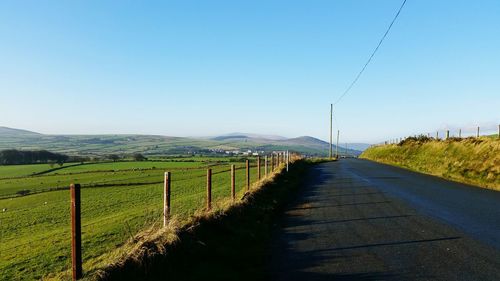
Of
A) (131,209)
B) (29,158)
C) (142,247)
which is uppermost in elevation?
(142,247)

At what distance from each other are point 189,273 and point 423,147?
35.9m

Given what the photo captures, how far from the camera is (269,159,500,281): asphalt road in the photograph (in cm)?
677

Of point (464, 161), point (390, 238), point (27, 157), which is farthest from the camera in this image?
point (27, 157)

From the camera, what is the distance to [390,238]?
358 inches

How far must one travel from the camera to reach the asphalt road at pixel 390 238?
22.2 feet

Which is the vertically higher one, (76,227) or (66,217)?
(76,227)

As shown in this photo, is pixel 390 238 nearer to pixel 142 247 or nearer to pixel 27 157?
pixel 142 247

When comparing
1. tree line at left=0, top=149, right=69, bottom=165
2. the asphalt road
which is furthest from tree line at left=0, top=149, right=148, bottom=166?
the asphalt road

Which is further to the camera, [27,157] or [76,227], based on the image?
[27,157]

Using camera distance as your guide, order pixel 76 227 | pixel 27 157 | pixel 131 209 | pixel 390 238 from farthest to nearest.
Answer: pixel 27 157
pixel 131 209
pixel 390 238
pixel 76 227

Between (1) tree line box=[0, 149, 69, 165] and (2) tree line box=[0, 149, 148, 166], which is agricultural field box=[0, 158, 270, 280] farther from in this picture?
(1) tree line box=[0, 149, 69, 165]

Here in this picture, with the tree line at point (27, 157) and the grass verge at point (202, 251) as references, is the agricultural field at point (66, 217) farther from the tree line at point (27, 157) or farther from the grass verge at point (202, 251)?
the tree line at point (27, 157)

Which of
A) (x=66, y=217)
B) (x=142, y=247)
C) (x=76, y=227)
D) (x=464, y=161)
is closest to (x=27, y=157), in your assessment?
(x=66, y=217)

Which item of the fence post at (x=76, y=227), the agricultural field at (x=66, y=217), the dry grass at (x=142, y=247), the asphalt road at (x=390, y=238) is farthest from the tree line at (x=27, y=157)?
the fence post at (x=76, y=227)
